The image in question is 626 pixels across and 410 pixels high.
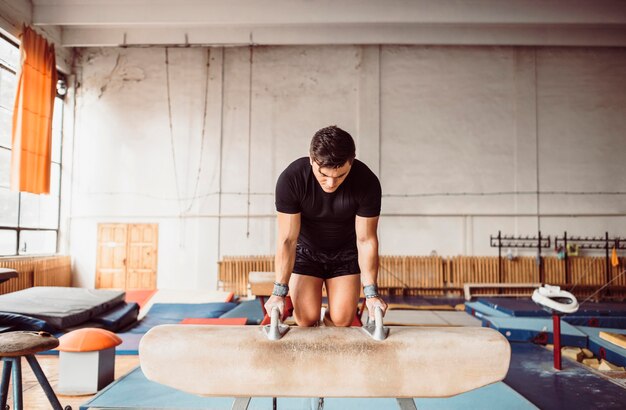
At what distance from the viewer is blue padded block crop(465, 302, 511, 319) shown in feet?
20.3

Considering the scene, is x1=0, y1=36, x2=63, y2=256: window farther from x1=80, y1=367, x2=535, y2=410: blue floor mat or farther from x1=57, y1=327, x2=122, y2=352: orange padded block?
x1=80, y1=367, x2=535, y2=410: blue floor mat

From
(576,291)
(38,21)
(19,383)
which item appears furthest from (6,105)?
(576,291)

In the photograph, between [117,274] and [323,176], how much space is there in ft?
30.2

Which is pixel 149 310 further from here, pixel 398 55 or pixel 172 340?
pixel 398 55

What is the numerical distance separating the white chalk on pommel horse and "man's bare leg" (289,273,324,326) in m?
0.67

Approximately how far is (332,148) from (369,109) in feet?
28.5

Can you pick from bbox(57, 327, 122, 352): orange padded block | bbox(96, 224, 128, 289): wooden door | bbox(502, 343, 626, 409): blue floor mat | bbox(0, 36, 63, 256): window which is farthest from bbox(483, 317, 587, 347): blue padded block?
bbox(0, 36, 63, 256): window

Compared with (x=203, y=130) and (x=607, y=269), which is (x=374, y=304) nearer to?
(x=203, y=130)

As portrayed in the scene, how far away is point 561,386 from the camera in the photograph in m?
3.30

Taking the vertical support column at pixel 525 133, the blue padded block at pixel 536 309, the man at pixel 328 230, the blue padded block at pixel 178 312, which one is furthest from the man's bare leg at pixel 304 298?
the vertical support column at pixel 525 133

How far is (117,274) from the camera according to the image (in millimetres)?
9742

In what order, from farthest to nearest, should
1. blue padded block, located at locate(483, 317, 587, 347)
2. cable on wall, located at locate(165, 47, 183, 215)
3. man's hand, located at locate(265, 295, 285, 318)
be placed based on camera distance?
1. cable on wall, located at locate(165, 47, 183, 215)
2. blue padded block, located at locate(483, 317, 587, 347)
3. man's hand, located at locate(265, 295, 285, 318)

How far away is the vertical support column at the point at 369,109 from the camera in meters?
10.0

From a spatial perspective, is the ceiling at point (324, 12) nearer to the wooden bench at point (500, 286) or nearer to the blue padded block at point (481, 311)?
the wooden bench at point (500, 286)
